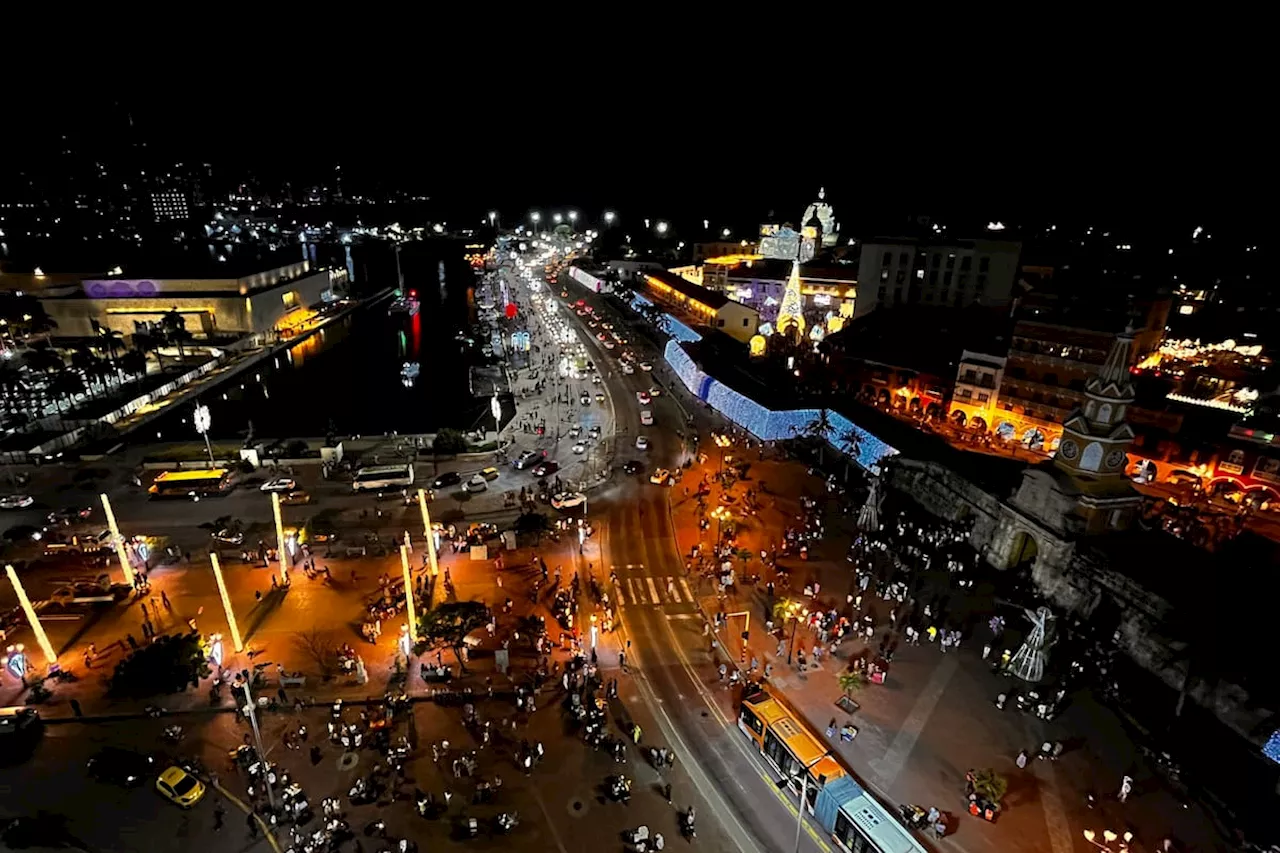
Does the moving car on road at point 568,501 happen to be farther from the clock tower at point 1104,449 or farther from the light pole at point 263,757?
the clock tower at point 1104,449

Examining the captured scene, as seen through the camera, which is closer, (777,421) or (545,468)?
(545,468)

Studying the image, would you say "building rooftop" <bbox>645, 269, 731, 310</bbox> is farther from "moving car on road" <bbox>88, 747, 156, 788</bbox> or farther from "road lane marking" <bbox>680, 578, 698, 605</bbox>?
"moving car on road" <bbox>88, 747, 156, 788</bbox>

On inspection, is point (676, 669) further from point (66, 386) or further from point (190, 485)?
point (66, 386)

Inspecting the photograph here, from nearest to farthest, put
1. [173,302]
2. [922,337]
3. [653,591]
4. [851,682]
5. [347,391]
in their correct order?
[851,682] → [653,591] → [922,337] → [347,391] → [173,302]

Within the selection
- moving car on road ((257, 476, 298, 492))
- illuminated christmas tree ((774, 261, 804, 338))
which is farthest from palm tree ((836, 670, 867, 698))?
illuminated christmas tree ((774, 261, 804, 338))

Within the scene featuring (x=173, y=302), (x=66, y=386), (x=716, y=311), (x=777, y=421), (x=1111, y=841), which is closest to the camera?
(x=1111, y=841)

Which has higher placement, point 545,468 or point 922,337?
point 922,337

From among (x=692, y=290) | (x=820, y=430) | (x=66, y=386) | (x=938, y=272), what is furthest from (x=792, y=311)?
(x=66, y=386)
